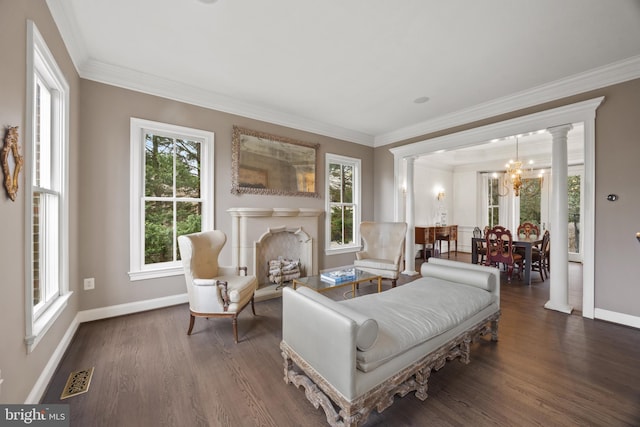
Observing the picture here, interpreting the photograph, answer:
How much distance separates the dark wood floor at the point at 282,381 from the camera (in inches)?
60.0

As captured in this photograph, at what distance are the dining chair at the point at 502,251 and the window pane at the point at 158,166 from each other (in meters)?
5.30

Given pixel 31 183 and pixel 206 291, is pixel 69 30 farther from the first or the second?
pixel 206 291

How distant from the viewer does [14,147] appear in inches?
54.1

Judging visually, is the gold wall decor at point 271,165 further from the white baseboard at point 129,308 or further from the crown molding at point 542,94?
the crown molding at point 542,94

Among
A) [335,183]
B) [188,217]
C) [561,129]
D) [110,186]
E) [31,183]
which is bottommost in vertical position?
[188,217]

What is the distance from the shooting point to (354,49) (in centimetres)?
257

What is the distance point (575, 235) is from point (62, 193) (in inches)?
380

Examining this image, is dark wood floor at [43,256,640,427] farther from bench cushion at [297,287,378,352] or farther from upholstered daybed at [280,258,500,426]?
bench cushion at [297,287,378,352]

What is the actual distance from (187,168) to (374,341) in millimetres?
3194

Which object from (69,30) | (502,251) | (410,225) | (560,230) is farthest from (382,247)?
(69,30)

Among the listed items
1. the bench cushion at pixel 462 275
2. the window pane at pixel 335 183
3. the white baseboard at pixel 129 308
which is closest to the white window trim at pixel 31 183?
the white baseboard at pixel 129 308

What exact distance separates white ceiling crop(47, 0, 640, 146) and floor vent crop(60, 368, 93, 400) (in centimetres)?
274

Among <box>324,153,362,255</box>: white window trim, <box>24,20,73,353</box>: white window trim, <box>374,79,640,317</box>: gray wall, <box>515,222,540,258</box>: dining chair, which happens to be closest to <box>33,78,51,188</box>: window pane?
<box>24,20,73,353</box>: white window trim

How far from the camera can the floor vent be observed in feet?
5.62
